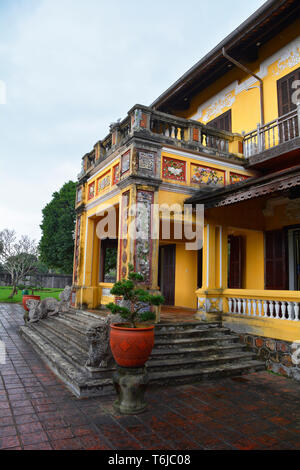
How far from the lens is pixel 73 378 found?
4.92 metres

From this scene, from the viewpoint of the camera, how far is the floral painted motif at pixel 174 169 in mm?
7793

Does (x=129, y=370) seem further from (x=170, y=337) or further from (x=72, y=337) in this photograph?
(x=72, y=337)

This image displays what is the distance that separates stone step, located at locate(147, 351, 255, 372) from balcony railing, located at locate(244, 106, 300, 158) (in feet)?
17.6

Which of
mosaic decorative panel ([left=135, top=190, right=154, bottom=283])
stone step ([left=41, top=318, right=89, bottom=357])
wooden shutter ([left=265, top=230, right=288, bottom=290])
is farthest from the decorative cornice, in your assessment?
wooden shutter ([left=265, top=230, right=288, bottom=290])

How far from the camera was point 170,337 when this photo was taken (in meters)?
6.46

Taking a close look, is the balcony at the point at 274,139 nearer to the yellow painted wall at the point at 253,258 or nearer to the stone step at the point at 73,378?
the yellow painted wall at the point at 253,258

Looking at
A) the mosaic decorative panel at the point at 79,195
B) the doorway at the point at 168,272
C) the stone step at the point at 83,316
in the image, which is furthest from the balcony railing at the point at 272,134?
the stone step at the point at 83,316

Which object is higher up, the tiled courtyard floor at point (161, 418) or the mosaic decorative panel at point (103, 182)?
the mosaic decorative panel at point (103, 182)

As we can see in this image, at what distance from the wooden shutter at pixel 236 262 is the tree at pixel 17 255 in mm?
14732

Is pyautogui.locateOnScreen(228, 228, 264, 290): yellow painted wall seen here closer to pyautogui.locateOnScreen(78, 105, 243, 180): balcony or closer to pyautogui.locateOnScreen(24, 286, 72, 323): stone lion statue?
pyautogui.locateOnScreen(78, 105, 243, 180): balcony

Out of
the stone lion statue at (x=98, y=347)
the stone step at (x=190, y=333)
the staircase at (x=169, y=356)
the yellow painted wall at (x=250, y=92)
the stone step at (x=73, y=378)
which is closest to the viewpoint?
the stone step at (x=73, y=378)

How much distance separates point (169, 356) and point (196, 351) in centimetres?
61

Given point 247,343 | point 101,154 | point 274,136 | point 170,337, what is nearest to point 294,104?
point 274,136

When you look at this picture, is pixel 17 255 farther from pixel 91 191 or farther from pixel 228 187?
pixel 228 187
